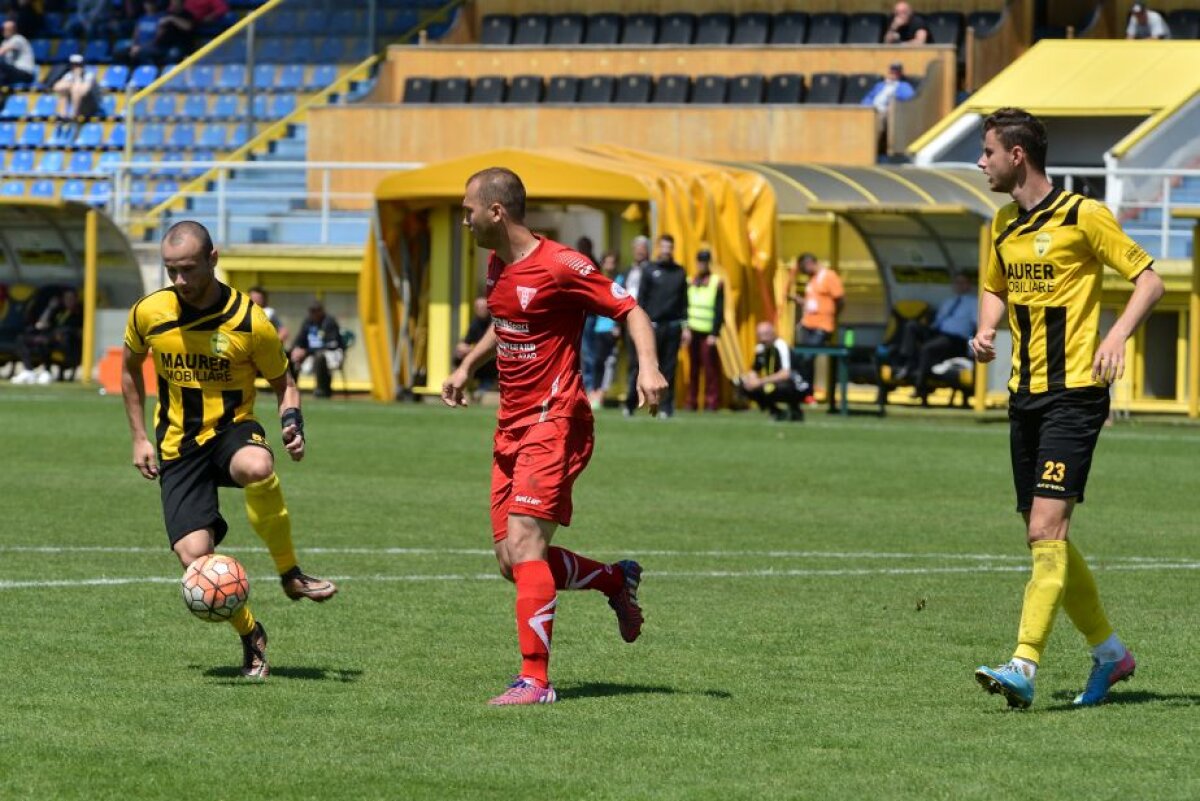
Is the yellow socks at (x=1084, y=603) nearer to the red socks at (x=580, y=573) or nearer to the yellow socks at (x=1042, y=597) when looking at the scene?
the yellow socks at (x=1042, y=597)

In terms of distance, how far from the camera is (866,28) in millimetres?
34438

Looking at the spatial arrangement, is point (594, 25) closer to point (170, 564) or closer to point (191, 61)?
point (191, 61)

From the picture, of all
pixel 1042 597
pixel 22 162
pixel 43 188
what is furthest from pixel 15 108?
pixel 1042 597

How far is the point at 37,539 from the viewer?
12508mm

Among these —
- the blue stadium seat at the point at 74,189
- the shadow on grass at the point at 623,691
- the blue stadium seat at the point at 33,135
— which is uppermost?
the blue stadium seat at the point at 33,135

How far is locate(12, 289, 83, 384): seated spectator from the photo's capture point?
97.7 feet

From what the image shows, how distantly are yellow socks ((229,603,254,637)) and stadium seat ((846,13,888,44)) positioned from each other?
2718cm

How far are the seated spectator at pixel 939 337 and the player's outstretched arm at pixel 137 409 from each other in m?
17.7

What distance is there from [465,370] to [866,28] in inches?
1070

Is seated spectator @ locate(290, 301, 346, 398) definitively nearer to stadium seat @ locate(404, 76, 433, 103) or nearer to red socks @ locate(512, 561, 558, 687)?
stadium seat @ locate(404, 76, 433, 103)

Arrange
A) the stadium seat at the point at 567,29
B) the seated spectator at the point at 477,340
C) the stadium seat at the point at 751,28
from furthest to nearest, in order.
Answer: the stadium seat at the point at 567,29
the stadium seat at the point at 751,28
the seated spectator at the point at 477,340

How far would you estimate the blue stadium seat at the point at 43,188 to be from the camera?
121 ft

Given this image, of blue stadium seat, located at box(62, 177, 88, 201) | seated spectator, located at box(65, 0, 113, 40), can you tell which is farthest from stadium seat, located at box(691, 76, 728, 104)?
seated spectator, located at box(65, 0, 113, 40)

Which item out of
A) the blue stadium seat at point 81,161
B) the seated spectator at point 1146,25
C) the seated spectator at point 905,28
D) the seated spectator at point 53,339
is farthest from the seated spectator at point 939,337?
the blue stadium seat at point 81,161
